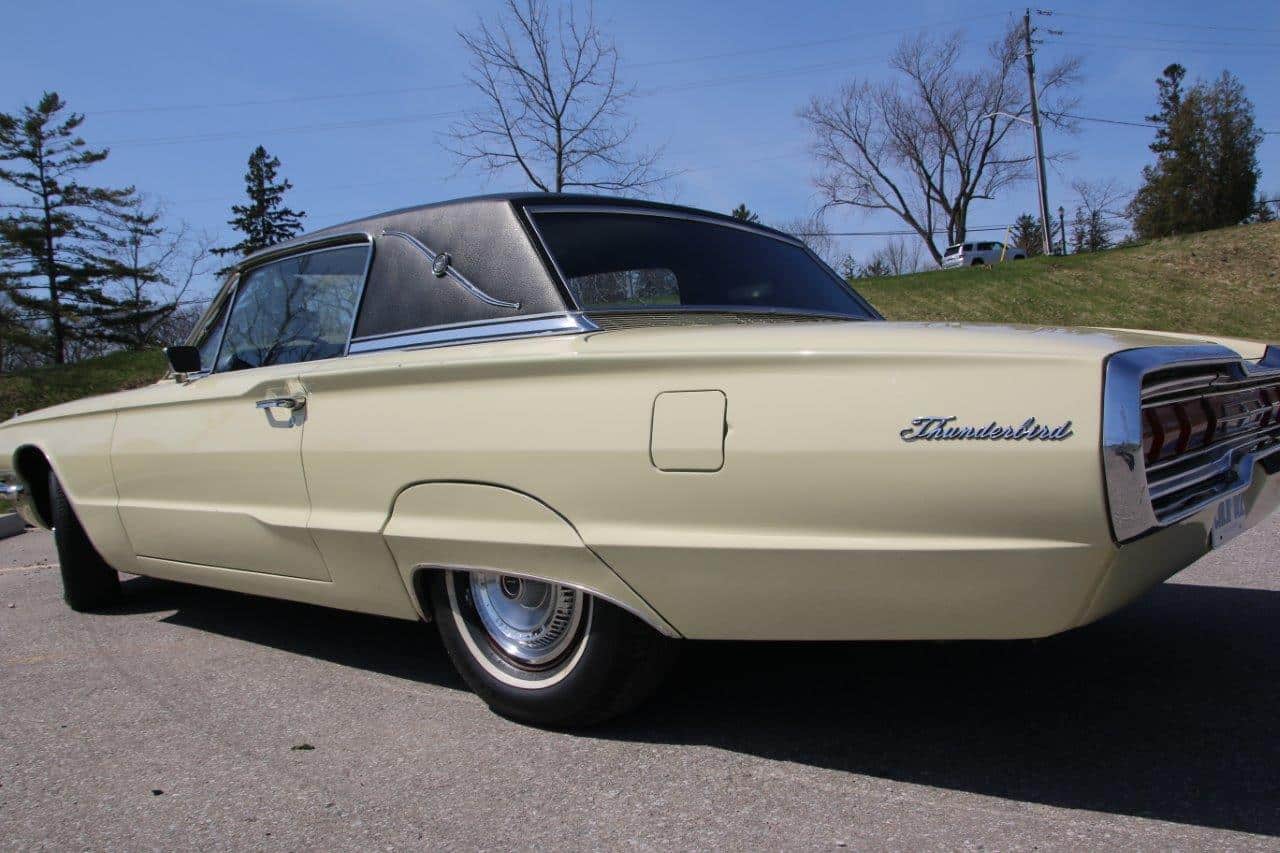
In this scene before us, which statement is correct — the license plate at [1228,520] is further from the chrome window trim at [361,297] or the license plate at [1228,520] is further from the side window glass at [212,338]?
the side window glass at [212,338]

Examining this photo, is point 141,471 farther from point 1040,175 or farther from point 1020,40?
point 1020,40

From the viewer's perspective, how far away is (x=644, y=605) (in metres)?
2.35

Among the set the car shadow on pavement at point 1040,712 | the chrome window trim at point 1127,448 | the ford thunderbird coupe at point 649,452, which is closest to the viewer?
the chrome window trim at point 1127,448

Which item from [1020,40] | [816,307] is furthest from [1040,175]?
[816,307]

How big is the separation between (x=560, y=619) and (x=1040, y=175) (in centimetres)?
3547

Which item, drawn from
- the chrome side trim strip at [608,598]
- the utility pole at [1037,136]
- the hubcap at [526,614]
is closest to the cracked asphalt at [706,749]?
the hubcap at [526,614]

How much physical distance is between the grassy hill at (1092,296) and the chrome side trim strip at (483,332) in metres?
16.5

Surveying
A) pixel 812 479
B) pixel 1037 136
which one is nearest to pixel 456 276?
pixel 812 479

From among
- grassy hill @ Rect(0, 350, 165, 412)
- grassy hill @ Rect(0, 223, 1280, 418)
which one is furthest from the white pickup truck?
grassy hill @ Rect(0, 350, 165, 412)

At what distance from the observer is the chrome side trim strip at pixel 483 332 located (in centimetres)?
257

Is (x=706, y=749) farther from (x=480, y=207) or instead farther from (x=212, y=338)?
(x=212, y=338)

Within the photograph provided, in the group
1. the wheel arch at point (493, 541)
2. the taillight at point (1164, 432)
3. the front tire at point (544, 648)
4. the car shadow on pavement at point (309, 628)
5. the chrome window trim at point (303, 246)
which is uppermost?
the chrome window trim at point (303, 246)

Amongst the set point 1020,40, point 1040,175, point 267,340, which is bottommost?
point 267,340

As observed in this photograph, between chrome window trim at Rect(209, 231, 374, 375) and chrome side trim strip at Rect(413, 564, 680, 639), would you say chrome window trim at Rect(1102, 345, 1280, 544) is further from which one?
chrome window trim at Rect(209, 231, 374, 375)
